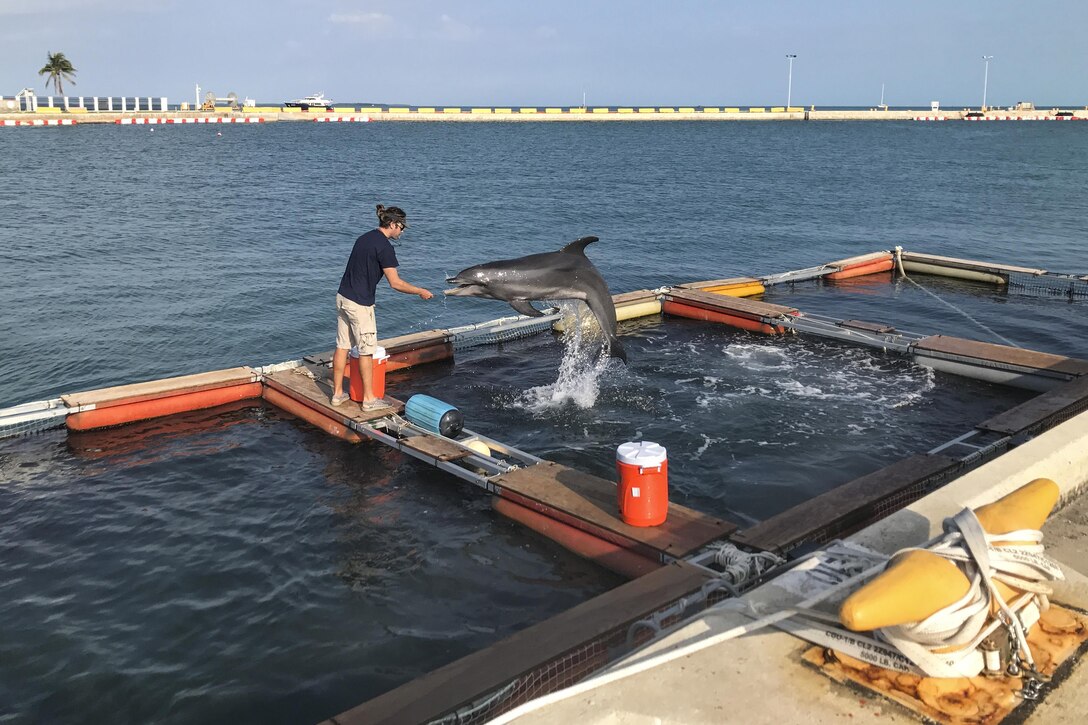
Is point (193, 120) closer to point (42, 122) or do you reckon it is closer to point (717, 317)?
point (42, 122)

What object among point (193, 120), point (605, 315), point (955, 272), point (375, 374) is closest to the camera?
point (375, 374)

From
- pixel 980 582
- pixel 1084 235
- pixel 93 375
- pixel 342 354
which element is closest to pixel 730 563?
pixel 980 582

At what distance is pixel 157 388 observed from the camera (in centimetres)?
1195

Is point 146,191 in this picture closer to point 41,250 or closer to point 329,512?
point 41,250

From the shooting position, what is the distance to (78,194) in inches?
1633

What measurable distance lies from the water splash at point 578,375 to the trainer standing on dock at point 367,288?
267cm

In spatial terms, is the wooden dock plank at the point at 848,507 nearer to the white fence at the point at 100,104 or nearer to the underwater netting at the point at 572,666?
the underwater netting at the point at 572,666

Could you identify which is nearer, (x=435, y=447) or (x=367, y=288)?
(x=435, y=447)

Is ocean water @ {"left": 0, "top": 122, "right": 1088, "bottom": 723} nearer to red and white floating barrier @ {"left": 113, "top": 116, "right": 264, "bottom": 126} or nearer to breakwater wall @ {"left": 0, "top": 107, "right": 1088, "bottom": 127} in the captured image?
red and white floating barrier @ {"left": 113, "top": 116, "right": 264, "bottom": 126}

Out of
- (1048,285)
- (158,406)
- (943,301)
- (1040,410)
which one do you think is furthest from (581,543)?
(1048,285)

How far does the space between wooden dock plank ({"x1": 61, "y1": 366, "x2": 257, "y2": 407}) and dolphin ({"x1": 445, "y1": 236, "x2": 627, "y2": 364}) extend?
3.56m

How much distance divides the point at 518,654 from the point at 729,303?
1247 cm

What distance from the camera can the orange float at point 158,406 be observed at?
11.4 metres

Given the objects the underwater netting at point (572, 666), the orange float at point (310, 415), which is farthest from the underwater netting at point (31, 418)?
the underwater netting at point (572, 666)
